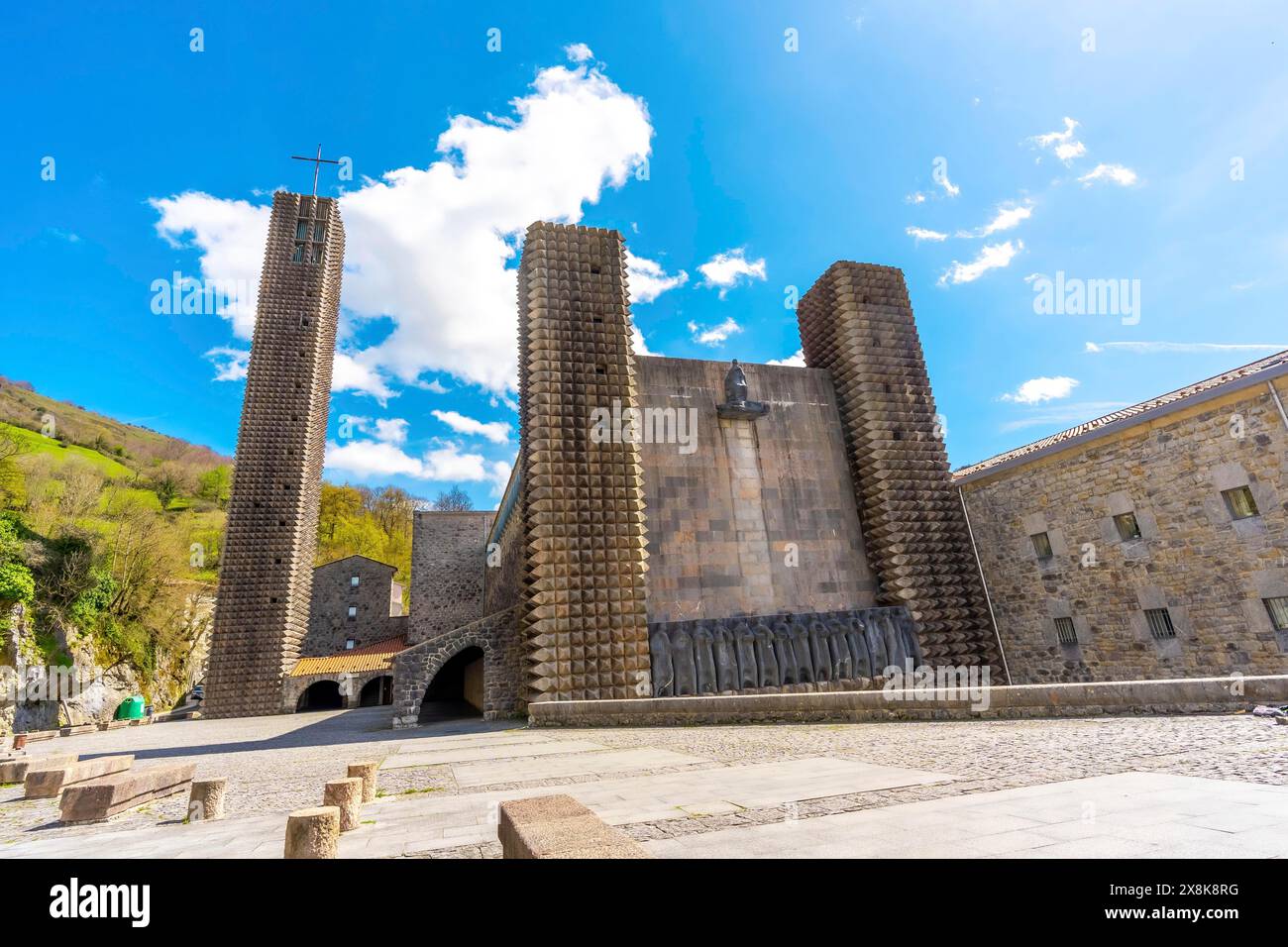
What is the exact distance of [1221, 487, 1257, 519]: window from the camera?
518 inches

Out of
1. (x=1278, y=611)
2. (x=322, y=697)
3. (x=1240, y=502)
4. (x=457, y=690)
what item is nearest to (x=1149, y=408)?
(x=1240, y=502)

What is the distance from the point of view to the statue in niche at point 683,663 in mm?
15125

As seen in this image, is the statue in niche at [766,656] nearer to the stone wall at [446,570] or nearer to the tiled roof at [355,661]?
the tiled roof at [355,661]

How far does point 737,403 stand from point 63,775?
17.2m

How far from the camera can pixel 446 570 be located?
112ft

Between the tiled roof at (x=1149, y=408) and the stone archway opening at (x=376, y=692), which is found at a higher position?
the tiled roof at (x=1149, y=408)

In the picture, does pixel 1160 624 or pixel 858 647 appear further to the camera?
pixel 858 647

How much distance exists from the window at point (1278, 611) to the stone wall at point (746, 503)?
899 centimetres

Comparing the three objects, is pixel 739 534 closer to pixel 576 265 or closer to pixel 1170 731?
pixel 576 265

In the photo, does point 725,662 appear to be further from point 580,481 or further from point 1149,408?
point 1149,408

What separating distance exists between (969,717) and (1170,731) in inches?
122

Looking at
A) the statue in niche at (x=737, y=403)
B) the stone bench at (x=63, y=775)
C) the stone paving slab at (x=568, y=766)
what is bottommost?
the stone paving slab at (x=568, y=766)

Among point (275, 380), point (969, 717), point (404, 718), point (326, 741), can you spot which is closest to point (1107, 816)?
point (969, 717)

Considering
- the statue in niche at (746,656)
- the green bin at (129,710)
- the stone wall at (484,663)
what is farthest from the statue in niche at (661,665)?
the green bin at (129,710)
